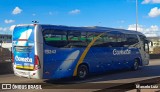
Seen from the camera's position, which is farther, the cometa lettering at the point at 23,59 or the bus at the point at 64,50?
the cometa lettering at the point at 23,59

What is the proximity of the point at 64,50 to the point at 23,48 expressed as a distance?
6.77 ft

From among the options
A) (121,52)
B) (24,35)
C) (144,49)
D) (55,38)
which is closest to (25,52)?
(24,35)

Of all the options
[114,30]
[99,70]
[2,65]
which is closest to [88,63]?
[99,70]

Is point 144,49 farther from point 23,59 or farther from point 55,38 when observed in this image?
point 23,59

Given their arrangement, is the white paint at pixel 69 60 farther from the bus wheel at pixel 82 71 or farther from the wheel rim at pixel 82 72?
the wheel rim at pixel 82 72

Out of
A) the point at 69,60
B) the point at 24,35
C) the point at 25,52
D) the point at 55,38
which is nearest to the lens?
the point at 25,52

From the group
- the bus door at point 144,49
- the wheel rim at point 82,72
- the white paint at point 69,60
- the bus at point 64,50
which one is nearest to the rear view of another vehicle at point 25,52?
the bus at point 64,50

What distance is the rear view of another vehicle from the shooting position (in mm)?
14508

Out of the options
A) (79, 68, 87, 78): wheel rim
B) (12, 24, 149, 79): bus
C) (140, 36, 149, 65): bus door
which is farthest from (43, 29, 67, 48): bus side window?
(140, 36, 149, 65): bus door

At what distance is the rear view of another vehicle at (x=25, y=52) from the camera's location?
571 inches

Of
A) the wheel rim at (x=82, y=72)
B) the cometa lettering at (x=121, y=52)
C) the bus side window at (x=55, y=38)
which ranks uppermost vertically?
the bus side window at (x=55, y=38)

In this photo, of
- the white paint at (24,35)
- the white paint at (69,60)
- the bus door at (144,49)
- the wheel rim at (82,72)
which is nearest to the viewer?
the white paint at (24,35)

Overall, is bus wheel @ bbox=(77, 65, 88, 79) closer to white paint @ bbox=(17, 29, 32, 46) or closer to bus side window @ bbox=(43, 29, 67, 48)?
bus side window @ bbox=(43, 29, 67, 48)

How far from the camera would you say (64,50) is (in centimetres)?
1576
